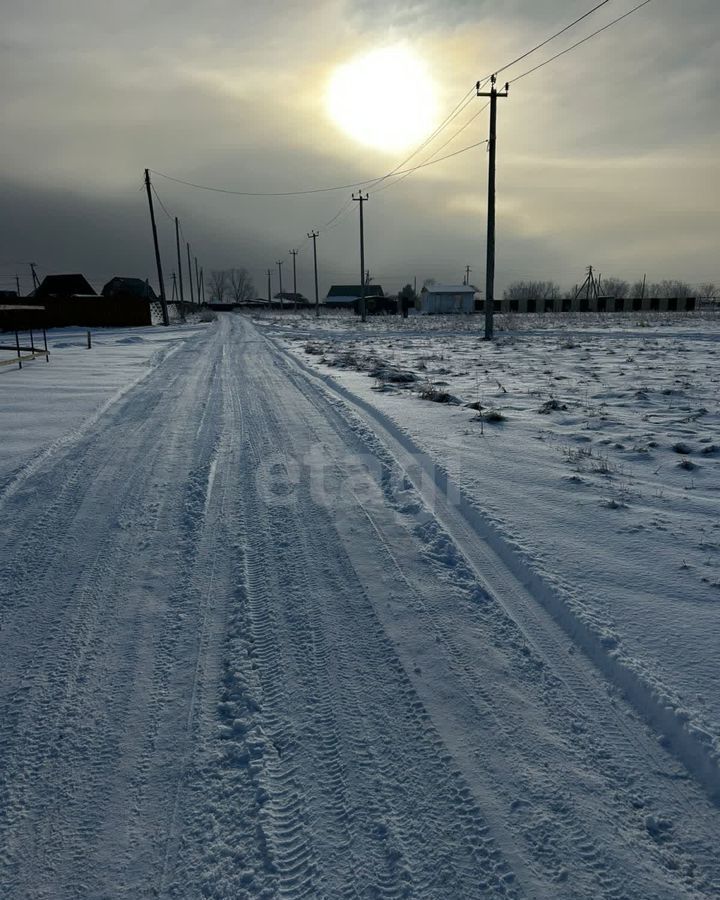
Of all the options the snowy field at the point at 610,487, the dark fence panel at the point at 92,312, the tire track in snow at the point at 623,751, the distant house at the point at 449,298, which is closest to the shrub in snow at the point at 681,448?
the snowy field at the point at 610,487

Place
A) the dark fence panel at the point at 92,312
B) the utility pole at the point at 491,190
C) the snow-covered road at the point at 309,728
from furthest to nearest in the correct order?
the dark fence panel at the point at 92,312, the utility pole at the point at 491,190, the snow-covered road at the point at 309,728

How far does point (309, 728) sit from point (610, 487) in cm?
384

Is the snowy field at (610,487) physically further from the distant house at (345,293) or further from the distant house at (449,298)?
the distant house at (345,293)

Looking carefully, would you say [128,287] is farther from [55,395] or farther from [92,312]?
[55,395]

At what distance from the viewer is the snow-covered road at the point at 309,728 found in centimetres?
169

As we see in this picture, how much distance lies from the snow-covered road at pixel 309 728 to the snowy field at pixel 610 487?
296mm

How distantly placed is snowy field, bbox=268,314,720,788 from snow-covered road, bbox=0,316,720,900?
0.30 m

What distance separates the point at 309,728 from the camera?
2.21 m

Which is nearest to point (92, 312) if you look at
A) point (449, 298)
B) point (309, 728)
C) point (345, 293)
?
point (309, 728)

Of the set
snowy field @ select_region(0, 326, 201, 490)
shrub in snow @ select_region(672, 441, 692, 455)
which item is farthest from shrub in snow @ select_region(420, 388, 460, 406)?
snowy field @ select_region(0, 326, 201, 490)

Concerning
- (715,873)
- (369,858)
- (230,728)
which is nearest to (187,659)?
(230,728)

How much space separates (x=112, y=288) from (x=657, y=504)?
75254 mm

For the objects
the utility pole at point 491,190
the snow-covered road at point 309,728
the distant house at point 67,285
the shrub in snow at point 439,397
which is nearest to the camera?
the snow-covered road at point 309,728

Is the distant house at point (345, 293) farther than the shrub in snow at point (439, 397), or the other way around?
the distant house at point (345, 293)
